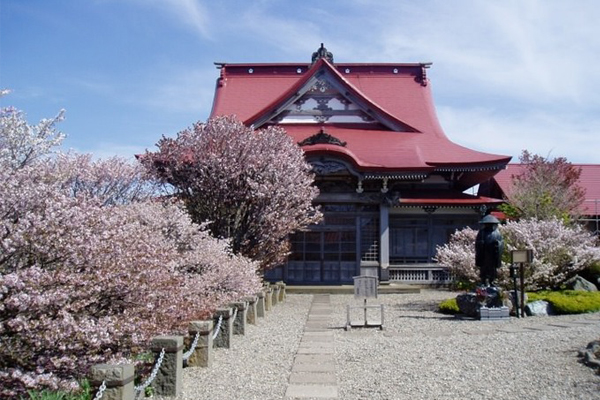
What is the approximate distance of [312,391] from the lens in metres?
7.31

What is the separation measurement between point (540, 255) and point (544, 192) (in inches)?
302

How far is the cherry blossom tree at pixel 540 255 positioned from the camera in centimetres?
1633

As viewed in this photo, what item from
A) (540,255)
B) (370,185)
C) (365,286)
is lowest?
(365,286)

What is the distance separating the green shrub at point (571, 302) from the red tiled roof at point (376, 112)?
26.0ft

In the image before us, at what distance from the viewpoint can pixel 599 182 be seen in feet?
107

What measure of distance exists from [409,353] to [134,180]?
10.4m

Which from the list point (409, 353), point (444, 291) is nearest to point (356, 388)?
point (409, 353)

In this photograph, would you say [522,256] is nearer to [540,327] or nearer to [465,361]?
[540,327]

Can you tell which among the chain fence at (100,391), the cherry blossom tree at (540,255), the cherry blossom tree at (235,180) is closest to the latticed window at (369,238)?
the cherry blossom tree at (540,255)

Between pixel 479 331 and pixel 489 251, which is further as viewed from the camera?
pixel 489 251

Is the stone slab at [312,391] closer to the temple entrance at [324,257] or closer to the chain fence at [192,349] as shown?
the chain fence at [192,349]

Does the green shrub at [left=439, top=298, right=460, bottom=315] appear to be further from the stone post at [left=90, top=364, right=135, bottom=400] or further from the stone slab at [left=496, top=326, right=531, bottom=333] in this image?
the stone post at [left=90, top=364, right=135, bottom=400]

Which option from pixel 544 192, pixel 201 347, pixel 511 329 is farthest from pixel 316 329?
pixel 544 192

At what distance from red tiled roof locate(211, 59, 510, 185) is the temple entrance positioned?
2.96 metres
